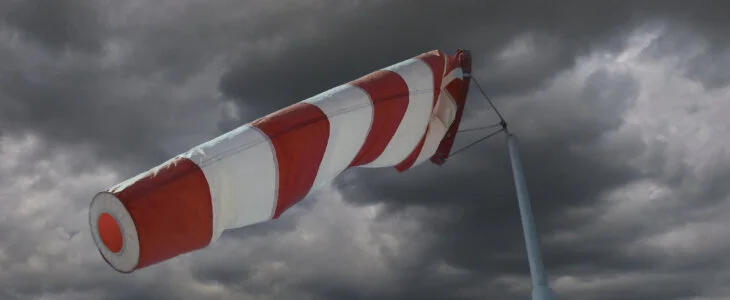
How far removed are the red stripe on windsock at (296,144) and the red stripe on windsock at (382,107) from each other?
1177mm

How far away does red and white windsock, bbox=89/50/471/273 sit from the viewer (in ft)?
21.0

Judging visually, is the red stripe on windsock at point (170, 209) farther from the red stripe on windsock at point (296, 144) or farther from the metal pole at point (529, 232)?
the metal pole at point (529, 232)

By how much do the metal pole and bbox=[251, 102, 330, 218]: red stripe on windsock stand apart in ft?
9.34

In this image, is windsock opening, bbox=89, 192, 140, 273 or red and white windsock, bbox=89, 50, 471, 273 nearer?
windsock opening, bbox=89, 192, 140, 273

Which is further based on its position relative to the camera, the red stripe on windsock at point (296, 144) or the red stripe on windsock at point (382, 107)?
the red stripe on windsock at point (382, 107)

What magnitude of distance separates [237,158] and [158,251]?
4.34 ft

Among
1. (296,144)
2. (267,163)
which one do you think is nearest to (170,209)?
(267,163)

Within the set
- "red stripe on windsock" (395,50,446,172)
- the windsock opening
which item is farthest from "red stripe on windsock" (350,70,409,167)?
the windsock opening

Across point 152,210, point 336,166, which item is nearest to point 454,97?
point 336,166

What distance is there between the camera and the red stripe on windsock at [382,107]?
30.7 feet

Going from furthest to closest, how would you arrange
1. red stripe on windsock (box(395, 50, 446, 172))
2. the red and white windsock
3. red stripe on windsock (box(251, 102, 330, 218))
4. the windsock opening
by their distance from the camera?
1. red stripe on windsock (box(395, 50, 446, 172))
2. red stripe on windsock (box(251, 102, 330, 218))
3. the red and white windsock
4. the windsock opening

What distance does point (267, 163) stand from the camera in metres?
7.49

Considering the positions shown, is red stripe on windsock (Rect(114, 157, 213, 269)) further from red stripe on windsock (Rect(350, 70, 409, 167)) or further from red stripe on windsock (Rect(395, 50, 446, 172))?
red stripe on windsock (Rect(395, 50, 446, 172))

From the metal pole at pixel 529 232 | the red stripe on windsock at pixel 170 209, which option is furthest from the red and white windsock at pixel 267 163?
the metal pole at pixel 529 232
